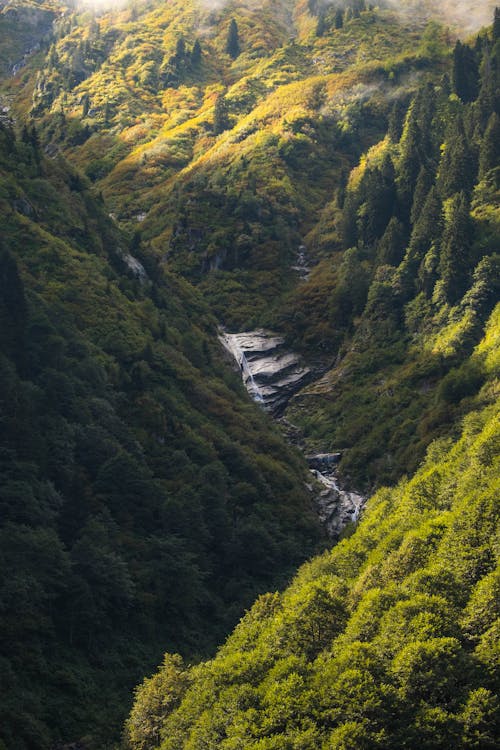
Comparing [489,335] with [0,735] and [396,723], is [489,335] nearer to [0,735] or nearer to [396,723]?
[396,723]

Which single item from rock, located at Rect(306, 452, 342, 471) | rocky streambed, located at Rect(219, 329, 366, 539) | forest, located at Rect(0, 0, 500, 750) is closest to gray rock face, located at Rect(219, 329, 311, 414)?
rocky streambed, located at Rect(219, 329, 366, 539)

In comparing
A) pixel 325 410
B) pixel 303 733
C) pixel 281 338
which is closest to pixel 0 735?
pixel 303 733

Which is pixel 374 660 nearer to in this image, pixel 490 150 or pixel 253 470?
pixel 253 470

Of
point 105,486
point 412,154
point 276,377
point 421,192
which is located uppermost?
point 412,154

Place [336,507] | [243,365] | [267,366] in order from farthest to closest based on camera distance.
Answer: [267,366]
[243,365]
[336,507]

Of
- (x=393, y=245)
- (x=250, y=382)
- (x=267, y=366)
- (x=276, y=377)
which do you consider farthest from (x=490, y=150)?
(x=250, y=382)

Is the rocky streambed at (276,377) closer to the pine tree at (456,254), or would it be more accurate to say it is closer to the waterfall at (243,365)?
the waterfall at (243,365)
